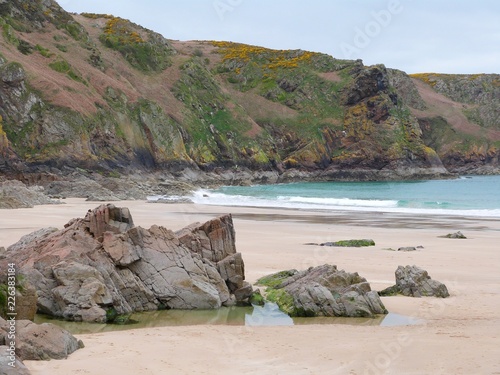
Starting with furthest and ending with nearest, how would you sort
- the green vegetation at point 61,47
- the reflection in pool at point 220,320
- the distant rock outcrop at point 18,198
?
the green vegetation at point 61,47 < the distant rock outcrop at point 18,198 < the reflection in pool at point 220,320

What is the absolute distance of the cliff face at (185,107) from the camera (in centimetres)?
6347

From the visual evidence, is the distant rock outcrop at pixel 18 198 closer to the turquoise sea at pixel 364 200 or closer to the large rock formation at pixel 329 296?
the turquoise sea at pixel 364 200

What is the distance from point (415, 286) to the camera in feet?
39.3

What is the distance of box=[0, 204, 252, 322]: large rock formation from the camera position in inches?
393

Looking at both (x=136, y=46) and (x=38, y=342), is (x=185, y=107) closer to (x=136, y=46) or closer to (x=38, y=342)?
(x=136, y=46)

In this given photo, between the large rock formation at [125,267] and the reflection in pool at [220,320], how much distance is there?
221mm

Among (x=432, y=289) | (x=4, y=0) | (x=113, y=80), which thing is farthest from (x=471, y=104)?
(x=432, y=289)

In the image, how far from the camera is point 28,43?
7419 centimetres

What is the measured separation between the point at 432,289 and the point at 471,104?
179 meters

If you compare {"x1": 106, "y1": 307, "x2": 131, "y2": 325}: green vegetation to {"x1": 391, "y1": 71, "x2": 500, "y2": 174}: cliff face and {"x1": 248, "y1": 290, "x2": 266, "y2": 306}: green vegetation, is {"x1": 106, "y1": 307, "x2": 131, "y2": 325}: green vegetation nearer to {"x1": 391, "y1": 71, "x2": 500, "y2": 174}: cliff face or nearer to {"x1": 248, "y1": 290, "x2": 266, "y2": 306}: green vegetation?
{"x1": 248, "y1": 290, "x2": 266, "y2": 306}: green vegetation

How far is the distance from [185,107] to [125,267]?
86.8m

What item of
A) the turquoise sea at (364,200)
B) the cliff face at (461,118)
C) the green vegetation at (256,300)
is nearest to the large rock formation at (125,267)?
the green vegetation at (256,300)

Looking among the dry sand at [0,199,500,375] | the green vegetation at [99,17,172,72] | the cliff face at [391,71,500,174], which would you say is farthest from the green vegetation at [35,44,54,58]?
the cliff face at [391,71,500,174]

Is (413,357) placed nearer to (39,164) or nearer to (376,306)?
(376,306)
